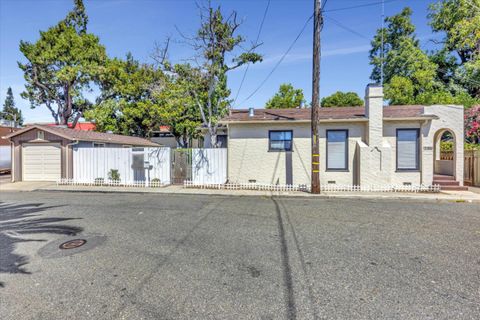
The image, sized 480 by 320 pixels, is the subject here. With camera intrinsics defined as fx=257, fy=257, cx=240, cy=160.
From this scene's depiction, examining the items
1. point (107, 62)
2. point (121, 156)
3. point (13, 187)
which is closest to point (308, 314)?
point (121, 156)

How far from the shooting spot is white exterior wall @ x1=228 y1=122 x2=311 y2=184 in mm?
12781

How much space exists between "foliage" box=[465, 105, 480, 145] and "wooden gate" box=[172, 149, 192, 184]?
17.8 m

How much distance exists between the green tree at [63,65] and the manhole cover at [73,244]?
2422 cm

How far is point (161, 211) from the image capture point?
307 inches

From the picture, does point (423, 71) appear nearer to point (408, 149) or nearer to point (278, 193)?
point (408, 149)

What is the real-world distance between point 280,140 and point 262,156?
3.97 ft

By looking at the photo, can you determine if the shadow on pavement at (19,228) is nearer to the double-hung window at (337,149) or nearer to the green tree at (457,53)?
the double-hung window at (337,149)

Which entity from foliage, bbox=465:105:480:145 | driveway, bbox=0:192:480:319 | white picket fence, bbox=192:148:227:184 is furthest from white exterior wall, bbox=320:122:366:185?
foliage, bbox=465:105:480:145

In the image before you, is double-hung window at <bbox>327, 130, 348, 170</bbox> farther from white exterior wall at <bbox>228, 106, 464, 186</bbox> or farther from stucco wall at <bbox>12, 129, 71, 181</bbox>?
stucco wall at <bbox>12, 129, 71, 181</bbox>

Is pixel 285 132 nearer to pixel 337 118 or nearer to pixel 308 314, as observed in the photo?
pixel 337 118

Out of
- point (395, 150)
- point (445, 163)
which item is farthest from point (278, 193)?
point (445, 163)

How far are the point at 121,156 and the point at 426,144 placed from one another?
50.1 ft

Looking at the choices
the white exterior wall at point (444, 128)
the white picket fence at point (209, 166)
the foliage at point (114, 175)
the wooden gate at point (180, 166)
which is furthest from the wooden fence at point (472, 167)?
the foliage at point (114, 175)

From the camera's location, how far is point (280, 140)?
12.9 metres
